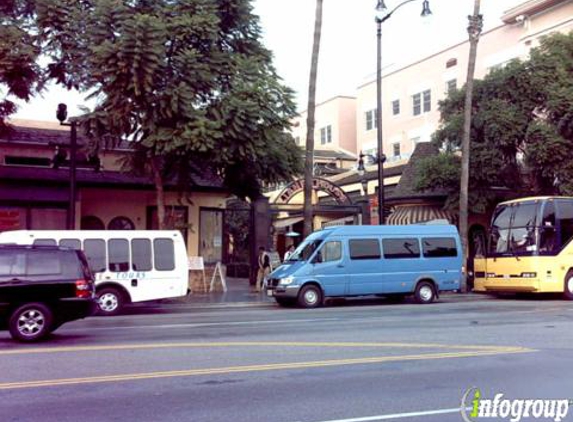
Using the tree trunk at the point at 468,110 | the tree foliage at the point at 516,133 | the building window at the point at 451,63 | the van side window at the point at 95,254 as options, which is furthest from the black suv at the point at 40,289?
the building window at the point at 451,63

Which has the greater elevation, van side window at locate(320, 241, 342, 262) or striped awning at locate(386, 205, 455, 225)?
striped awning at locate(386, 205, 455, 225)

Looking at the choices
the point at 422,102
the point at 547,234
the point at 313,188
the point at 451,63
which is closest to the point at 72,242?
the point at 313,188

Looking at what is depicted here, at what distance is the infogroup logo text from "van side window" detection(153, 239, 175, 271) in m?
12.7

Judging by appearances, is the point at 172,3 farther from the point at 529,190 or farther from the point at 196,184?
the point at 529,190

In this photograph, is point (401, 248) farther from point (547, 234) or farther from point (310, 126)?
point (310, 126)

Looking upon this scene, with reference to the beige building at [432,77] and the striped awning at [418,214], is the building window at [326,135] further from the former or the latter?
the striped awning at [418,214]

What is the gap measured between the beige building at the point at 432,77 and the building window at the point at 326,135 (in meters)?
3.85

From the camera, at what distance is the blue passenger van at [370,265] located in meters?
20.1

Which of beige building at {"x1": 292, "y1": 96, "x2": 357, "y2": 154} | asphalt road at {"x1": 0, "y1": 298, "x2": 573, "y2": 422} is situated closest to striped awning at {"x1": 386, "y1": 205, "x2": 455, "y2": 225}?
asphalt road at {"x1": 0, "y1": 298, "x2": 573, "y2": 422}

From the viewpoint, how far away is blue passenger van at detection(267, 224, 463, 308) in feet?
65.8

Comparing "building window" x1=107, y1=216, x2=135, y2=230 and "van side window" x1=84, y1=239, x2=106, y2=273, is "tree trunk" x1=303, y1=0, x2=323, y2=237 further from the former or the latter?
"van side window" x1=84, y1=239, x2=106, y2=273

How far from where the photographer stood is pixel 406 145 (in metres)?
49.6

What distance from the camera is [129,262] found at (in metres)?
18.5

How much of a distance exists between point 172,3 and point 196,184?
326 inches
